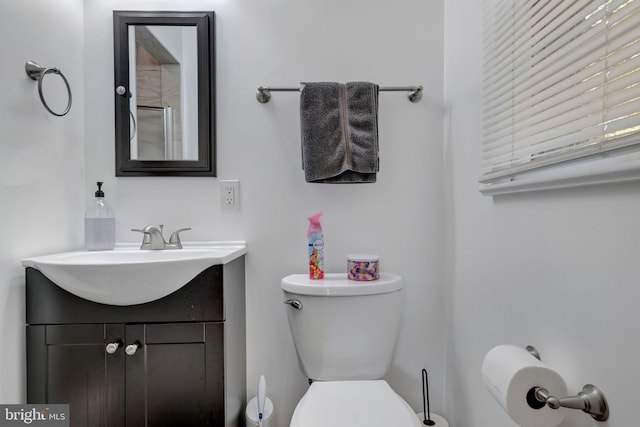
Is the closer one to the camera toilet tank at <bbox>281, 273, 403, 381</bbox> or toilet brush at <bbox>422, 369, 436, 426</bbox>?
toilet tank at <bbox>281, 273, 403, 381</bbox>

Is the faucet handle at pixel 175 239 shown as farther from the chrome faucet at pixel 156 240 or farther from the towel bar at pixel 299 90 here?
the towel bar at pixel 299 90

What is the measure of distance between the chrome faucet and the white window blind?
1.09 m

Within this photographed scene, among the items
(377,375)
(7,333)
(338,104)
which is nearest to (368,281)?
(377,375)

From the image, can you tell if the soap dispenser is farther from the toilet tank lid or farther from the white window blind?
the white window blind

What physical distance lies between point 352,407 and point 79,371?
2.63 feet

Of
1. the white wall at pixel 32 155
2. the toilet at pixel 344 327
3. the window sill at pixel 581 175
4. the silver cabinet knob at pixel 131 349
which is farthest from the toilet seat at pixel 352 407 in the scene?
the white wall at pixel 32 155

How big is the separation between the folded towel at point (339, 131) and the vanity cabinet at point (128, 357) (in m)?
0.58

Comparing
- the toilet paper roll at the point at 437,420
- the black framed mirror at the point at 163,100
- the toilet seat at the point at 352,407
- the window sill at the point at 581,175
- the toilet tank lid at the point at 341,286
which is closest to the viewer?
the window sill at the point at 581,175

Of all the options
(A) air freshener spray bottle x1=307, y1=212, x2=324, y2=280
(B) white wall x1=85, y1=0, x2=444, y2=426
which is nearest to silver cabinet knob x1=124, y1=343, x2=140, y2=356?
(B) white wall x1=85, y1=0, x2=444, y2=426

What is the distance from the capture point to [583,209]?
634 millimetres

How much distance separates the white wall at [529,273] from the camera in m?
0.55

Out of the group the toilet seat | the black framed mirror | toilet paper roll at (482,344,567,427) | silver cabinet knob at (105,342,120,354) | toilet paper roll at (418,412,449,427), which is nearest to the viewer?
toilet paper roll at (482,344,567,427)

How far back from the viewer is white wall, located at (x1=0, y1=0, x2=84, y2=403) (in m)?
0.97

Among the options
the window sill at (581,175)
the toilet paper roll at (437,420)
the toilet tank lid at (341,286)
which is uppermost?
the window sill at (581,175)
